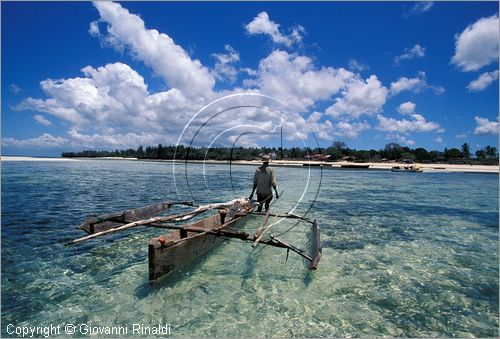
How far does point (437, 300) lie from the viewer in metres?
6.66

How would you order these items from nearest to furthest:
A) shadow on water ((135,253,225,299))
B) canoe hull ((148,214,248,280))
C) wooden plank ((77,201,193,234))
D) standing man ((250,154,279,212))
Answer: canoe hull ((148,214,248,280)) → shadow on water ((135,253,225,299)) → wooden plank ((77,201,193,234)) → standing man ((250,154,279,212))

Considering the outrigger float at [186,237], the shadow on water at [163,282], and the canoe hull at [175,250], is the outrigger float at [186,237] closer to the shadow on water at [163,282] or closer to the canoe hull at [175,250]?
the canoe hull at [175,250]

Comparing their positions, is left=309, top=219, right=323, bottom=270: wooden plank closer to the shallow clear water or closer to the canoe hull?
the shallow clear water

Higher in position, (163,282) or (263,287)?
(163,282)

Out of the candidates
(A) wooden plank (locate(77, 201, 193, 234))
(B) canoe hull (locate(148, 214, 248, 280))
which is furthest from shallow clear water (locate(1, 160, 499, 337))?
(A) wooden plank (locate(77, 201, 193, 234))

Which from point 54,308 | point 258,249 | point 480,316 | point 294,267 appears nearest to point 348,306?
point 294,267

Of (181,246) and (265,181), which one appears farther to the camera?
(265,181)

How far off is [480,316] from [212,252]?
22.8 ft

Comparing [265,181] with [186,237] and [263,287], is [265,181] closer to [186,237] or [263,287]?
[186,237]

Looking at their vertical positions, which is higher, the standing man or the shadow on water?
the standing man

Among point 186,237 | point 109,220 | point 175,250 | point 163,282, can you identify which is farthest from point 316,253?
point 109,220

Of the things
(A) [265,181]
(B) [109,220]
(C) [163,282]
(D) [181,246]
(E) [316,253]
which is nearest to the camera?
(C) [163,282]

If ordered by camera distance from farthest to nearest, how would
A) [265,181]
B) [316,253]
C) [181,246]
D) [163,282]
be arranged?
1. [265,181]
2. [316,253]
3. [181,246]
4. [163,282]

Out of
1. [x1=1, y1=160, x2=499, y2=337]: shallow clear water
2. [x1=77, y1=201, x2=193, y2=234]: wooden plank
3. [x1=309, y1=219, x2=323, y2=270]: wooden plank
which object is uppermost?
[x1=77, y1=201, x2=193, y2=234]: wooden plank
